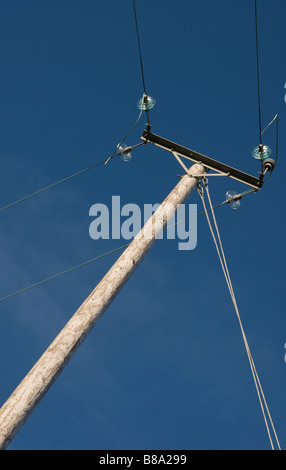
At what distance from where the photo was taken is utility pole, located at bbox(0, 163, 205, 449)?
6.18 m

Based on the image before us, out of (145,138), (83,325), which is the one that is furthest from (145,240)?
(145,138)

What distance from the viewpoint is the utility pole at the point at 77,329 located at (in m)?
6.18

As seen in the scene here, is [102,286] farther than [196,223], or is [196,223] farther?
[196,223]

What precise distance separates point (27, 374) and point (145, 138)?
205 inches

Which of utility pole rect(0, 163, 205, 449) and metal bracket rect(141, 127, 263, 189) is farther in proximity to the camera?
metal bracket rect(141, 127, 263, 189)

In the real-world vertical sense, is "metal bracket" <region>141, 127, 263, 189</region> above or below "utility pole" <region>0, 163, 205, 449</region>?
above

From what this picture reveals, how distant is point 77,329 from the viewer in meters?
6.98

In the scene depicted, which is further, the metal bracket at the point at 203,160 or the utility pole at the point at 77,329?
the metal bracket at the point at 203,160

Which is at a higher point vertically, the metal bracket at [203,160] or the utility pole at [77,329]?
the metal bracket at [203,160]

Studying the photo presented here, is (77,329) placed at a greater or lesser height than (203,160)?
lesser

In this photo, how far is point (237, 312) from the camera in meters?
9.48

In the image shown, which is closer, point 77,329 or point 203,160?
point 77,329
